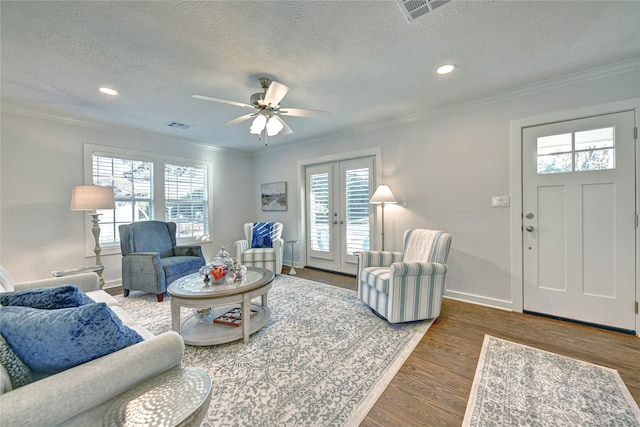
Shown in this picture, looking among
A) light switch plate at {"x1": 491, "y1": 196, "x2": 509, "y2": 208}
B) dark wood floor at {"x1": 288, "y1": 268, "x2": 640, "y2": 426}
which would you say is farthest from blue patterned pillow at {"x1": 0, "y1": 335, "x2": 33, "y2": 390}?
light switch plate at {"x1": 491, "y1": 196, "x2": 509, "y2": 208}

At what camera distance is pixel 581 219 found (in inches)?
96.2

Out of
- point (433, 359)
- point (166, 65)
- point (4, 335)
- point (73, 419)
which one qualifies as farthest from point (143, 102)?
point (433, 359)

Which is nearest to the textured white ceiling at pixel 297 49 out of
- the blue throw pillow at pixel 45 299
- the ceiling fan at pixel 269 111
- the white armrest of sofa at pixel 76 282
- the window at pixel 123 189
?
the ceiling fan at pixel 269 111

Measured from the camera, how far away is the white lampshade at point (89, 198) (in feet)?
9.83

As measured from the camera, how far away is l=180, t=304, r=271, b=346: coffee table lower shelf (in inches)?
81.9

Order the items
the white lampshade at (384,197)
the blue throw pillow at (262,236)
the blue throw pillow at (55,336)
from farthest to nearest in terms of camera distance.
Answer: the blue throw pillow at (262,236)
the white lampshade at (384,197)
the blue throw pillow at (55,336)

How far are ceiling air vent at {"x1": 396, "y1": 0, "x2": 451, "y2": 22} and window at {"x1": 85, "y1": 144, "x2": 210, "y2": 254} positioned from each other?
13.8 feet

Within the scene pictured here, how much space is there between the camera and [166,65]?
220 centimetres

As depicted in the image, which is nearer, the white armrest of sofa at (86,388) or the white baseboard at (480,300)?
the white armrest of sofa at (86,388)

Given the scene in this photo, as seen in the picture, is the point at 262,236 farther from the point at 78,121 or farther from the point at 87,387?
the point at 87,387

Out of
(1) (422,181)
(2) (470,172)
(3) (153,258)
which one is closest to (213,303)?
(3) (153,258)

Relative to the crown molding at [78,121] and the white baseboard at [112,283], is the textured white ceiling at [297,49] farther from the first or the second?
the white baseboard at [112,283]

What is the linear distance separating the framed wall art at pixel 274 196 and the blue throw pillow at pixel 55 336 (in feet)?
13.6

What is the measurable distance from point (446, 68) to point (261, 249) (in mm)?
3478
